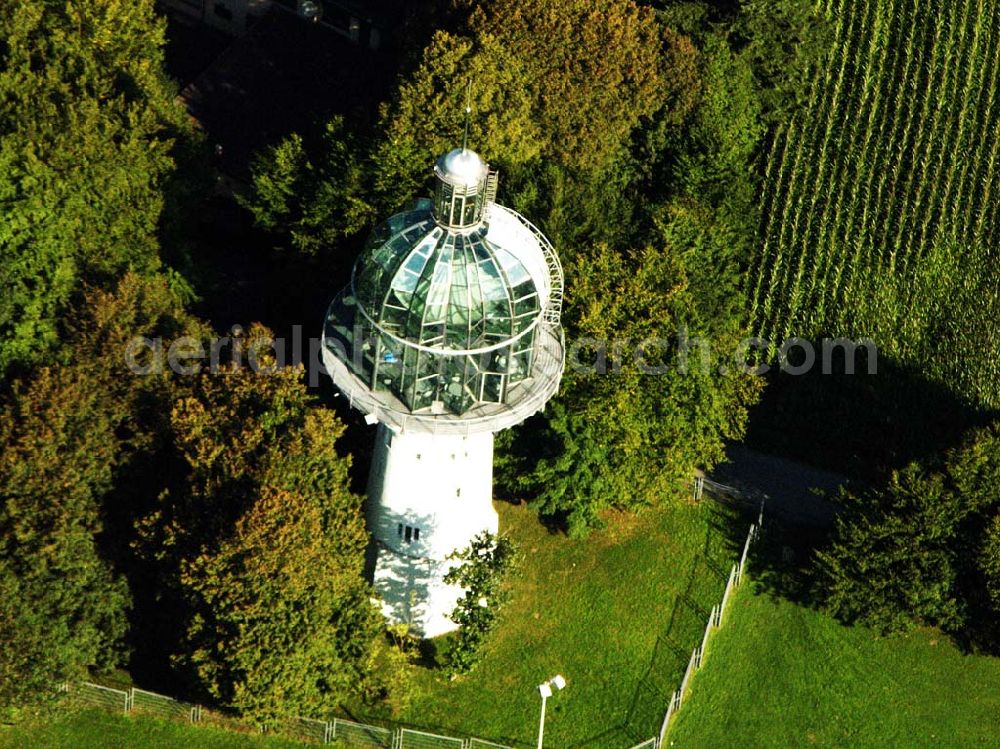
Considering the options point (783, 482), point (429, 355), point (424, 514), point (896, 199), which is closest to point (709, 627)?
point (783, 482)

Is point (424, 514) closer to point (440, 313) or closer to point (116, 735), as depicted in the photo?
point (440, 313)

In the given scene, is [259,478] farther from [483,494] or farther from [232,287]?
[232,287]

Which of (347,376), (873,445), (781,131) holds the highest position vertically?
(781,131)

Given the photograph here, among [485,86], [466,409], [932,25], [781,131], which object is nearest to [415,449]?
[466,409]

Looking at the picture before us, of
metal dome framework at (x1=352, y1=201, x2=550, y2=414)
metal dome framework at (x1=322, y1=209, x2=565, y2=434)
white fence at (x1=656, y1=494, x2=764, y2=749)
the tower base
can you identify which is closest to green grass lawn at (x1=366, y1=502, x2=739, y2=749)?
white fence at (x1=656, y1=494, x2=764, y2=749)

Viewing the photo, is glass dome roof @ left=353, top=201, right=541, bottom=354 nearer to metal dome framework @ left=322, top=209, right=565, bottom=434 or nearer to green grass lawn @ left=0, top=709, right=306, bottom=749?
metal dome framework @ left=322, top=209, right=565, bottom=434
